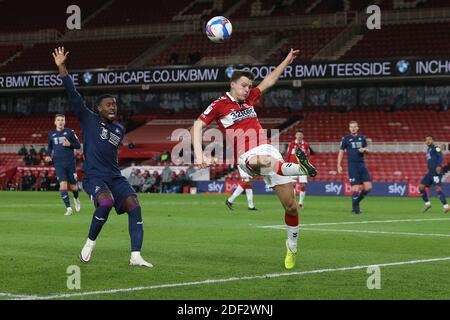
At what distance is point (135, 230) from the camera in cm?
1100

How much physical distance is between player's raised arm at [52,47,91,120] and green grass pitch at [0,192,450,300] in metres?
2.04

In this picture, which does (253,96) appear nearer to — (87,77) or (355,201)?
(355,201)

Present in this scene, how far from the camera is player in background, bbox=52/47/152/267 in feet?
36.2

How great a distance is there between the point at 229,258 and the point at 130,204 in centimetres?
170

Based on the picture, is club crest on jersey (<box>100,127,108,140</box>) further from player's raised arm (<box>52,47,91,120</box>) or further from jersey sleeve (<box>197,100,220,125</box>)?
jersey sleeve (<box>197,100,220,125</box>)

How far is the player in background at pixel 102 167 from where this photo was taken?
36.2ft

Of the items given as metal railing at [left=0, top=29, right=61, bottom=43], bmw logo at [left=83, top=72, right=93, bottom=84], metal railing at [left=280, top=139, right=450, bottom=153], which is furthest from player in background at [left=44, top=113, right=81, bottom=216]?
metal railing at [left=0, top=29, right=61, bottom=43]

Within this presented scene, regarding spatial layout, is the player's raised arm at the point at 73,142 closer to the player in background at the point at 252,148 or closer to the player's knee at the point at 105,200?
the player's knee at the point at 105,200

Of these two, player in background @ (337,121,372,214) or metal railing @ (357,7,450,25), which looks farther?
metal railing @ (357,7,450,25)

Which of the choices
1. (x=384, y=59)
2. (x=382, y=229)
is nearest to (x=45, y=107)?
(x=384, y=59)

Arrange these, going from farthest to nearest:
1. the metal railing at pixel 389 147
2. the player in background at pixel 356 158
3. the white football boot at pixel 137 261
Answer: the metal railing at pixel 389 147 → the player in background at pixel 356 158 → the white football boot at pixel 137 261

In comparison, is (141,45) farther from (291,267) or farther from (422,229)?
(291,267)

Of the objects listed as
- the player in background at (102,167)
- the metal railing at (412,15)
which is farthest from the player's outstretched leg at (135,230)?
the metal railing at (412,15)

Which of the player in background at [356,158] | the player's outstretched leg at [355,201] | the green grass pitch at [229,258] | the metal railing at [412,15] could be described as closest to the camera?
the green grass pitch at [229,258]
